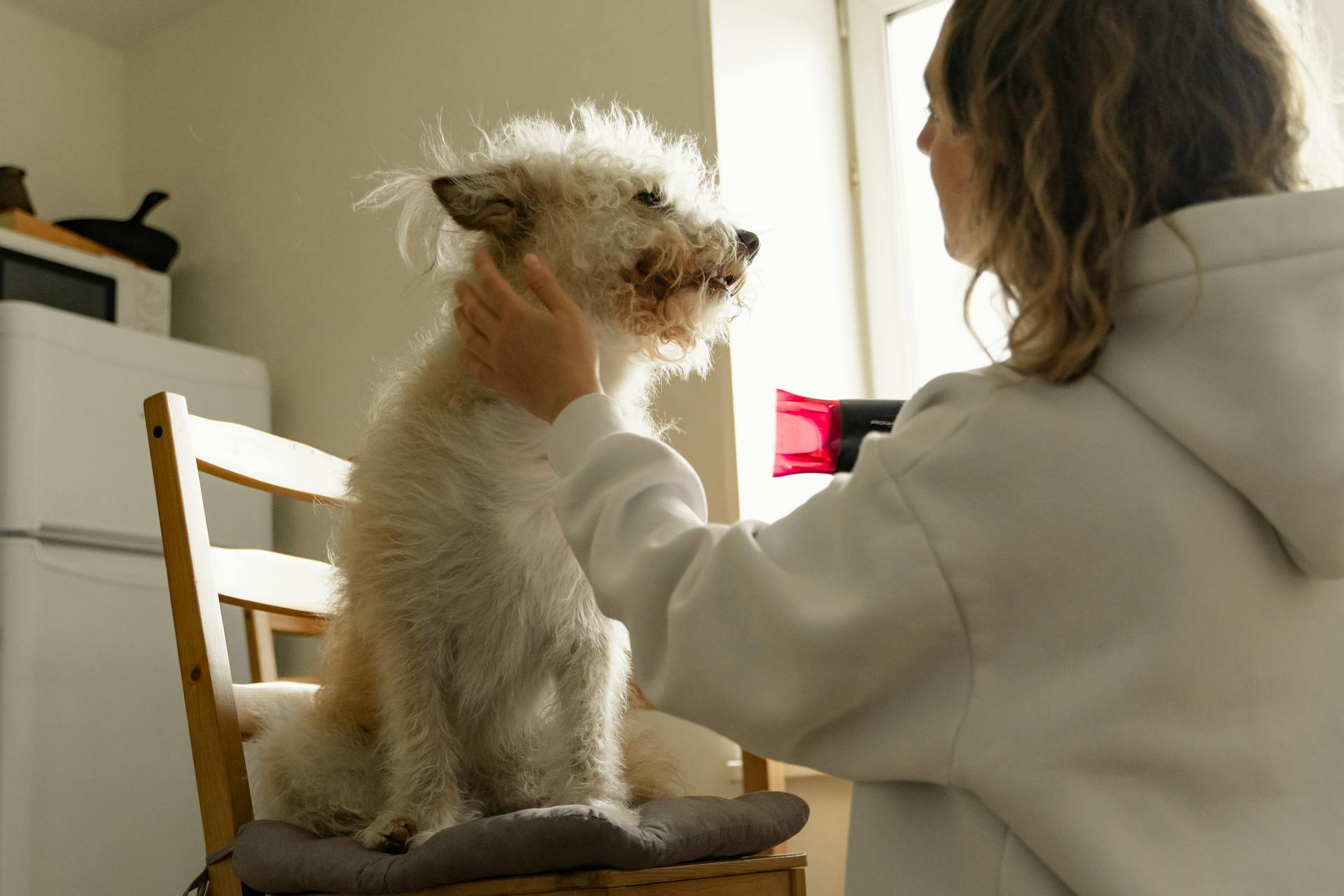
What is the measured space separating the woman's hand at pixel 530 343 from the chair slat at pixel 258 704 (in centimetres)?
54

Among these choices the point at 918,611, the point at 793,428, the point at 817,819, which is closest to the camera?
the point at 918,611

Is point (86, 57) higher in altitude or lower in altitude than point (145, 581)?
higher

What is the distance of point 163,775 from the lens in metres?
2.50

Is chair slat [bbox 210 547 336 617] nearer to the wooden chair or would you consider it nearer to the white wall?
the wooden chair

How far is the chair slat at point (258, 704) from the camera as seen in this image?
4.44ft

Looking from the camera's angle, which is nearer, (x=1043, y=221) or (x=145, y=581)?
(x=1043, y=221)

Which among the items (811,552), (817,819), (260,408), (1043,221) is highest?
(260,408)

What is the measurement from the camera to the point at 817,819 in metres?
2.08

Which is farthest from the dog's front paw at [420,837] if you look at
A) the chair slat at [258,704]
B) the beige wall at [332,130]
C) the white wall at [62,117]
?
the white wall at [62,117]

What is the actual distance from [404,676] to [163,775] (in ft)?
5.45

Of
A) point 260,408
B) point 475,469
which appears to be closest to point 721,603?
point 475,469

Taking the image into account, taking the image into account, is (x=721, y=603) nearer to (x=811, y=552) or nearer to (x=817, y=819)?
(x=811, y=552)

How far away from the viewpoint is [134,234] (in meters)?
2.99

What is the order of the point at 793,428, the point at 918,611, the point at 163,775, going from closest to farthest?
1. the point at 918,611
2. the point at 793,428
3. the point at 163,775
